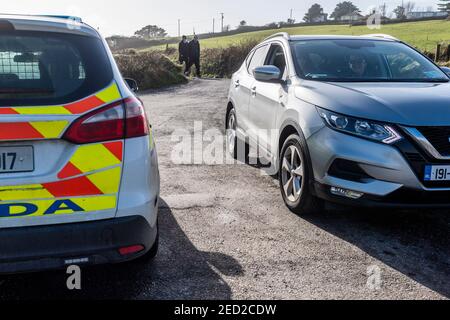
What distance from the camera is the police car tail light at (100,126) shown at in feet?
8.11

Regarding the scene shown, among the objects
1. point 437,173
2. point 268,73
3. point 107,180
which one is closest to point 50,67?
point 107,180

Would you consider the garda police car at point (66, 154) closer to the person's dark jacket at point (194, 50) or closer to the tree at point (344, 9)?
the person's dark jacket at point (194, 50)

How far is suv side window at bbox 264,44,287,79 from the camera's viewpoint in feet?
17.4

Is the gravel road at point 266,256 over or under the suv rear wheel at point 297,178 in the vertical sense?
under

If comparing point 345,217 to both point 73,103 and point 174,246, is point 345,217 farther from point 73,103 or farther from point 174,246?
point 73,103

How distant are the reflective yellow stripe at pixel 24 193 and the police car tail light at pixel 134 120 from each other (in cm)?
51

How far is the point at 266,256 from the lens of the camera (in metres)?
3.62

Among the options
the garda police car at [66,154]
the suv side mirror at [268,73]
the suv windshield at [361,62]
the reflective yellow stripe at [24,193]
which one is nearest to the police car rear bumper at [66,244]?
the garda police car at [66,154]

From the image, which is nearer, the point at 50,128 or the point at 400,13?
the point at 50,128

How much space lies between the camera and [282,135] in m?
4.70

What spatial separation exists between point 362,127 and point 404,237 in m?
1.01

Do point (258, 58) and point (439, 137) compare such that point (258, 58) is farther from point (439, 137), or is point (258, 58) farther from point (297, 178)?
point (439, 137)
